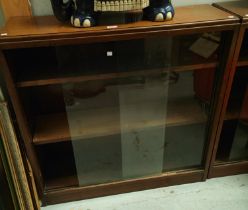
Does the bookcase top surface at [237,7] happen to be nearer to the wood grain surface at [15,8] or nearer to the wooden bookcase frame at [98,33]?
the wooden bookcase frame at [98,33]

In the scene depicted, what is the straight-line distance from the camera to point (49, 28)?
0.95 m

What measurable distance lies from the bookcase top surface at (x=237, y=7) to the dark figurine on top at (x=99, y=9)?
0.27 metres

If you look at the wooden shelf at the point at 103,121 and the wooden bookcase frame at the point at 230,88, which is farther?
the wooden shelf at the point at 103,121

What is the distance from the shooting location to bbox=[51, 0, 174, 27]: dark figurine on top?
0.91 m

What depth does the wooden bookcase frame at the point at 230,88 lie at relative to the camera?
1009 millimetres

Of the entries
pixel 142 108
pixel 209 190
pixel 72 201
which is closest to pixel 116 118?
pixel 142 108

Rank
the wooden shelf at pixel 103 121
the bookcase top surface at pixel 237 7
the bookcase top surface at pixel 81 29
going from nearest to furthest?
the bookcase top surface at pixel 81 29, the bookcase top surface at pixel 237 7, the wooden shelf at pixel 103 121

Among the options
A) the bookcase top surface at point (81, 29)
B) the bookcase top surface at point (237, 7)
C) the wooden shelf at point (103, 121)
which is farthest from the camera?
the wooden shelf at point (103, 121)

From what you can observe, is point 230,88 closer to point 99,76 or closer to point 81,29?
point 99,76

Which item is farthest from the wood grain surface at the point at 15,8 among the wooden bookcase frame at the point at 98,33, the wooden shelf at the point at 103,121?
the wooden shelf at the point at 103,121

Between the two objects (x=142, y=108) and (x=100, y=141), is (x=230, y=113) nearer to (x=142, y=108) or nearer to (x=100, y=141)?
(x=142, y=108)

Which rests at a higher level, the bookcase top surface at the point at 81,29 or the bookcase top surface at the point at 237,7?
the bookcase top surface at the point at 237,7

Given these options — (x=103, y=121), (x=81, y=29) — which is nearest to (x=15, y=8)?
(x=81, y=29)

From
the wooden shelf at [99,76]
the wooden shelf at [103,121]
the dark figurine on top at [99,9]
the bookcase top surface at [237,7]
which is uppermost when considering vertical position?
the dark figurine on top at [99,9]
